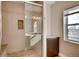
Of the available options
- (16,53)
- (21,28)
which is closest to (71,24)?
(21,28)

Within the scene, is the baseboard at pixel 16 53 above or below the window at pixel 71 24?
below

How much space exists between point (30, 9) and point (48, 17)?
261 millimetres

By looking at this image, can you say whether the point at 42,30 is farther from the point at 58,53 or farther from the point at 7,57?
the point at 7,57

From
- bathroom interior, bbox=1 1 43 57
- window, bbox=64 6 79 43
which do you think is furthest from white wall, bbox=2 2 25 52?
window, bbox=64 6 79 43

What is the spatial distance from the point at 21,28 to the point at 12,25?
10cm

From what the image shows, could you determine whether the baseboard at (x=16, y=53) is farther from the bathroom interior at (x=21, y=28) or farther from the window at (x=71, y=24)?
the window at (x=71, y=24)

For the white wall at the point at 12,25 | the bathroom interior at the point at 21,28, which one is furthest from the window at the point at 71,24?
the white wall at the point at 12,25

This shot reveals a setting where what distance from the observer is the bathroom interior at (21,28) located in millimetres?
1015

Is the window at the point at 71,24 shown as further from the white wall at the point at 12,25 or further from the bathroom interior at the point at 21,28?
the white wall at the point at 12,25

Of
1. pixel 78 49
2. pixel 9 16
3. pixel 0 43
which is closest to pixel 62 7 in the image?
pixel 78 49

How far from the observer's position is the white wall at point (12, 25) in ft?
3.36

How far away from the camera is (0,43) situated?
3.24ft

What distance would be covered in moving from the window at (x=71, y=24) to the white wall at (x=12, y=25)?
459mm

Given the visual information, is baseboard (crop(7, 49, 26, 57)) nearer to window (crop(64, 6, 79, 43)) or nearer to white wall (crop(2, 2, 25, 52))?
white wall (crop(2, 2, 25, 52))
